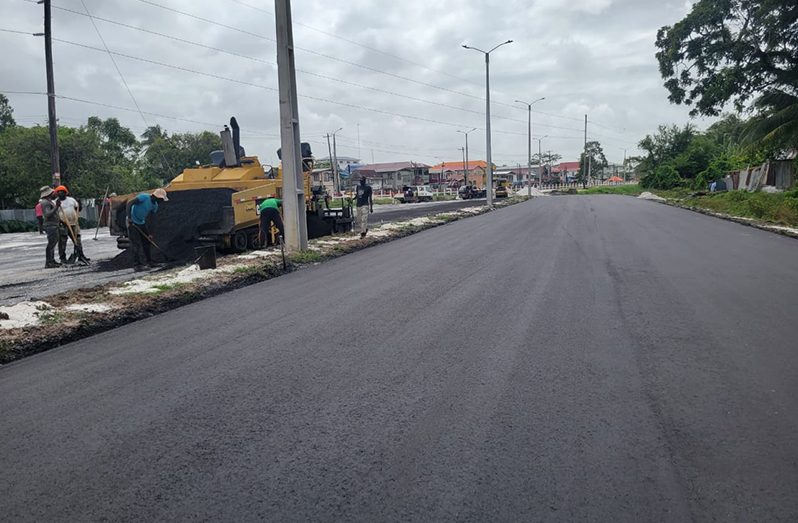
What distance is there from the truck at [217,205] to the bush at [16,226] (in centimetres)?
1965

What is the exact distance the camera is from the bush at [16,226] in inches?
1261

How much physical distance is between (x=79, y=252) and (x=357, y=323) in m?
10.1

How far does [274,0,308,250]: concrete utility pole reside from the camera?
14.8 m

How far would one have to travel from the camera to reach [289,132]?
14836 mm

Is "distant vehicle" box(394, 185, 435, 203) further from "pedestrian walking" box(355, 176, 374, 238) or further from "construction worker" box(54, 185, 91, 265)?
"construction worker" box(54, 185, 91, 265)

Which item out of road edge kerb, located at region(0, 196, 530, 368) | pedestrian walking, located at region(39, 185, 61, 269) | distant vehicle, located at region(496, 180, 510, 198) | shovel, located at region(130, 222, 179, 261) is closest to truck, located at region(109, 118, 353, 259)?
shovel, located at region(130, 222, 179, 261)

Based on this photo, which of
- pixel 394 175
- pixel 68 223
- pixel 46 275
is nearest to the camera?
pixel 46 275

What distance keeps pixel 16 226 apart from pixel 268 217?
74.8 feet

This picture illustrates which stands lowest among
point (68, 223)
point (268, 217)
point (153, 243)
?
point (153, 243)

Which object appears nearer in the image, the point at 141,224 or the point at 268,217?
the point at 141,224

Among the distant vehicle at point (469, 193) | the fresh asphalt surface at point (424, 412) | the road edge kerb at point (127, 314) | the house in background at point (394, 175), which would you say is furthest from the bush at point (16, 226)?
the house in background at point (394, 175)

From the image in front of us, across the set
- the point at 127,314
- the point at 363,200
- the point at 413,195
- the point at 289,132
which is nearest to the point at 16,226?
the point at 363,200

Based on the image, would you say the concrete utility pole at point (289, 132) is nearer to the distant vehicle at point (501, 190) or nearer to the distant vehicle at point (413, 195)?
the distant vehicle at point (413, 195)

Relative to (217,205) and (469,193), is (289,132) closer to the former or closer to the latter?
(217,205)
